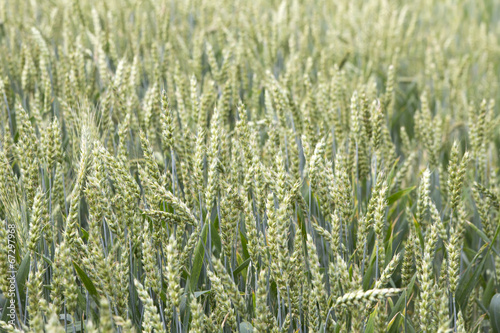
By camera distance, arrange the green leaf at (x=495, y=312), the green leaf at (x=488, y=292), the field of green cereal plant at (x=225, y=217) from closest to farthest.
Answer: the field of green cereal plant at (x=225, y=217), the green leaf at (x=495, y=312), the green leaf at (x=488, y=292)

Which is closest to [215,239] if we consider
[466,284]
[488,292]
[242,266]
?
[242,266]

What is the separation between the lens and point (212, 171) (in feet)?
4.58

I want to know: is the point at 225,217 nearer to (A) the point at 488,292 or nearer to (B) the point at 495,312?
(B) the point at 495,312

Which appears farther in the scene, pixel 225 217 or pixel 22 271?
pixel 22 271

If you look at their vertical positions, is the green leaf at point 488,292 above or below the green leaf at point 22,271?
below

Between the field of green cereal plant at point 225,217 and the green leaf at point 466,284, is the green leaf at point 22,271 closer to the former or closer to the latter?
the field of green cereal plant at point 225,217

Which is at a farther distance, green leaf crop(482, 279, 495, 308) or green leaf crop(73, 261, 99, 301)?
green leaf crop(482, 279, 495, 308)

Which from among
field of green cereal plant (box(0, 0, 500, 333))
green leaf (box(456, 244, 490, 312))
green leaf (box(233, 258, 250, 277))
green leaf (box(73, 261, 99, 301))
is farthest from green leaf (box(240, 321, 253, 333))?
green leaf (box(456, 244, 490, 312))

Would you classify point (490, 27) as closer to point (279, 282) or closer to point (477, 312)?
point (477, 312)

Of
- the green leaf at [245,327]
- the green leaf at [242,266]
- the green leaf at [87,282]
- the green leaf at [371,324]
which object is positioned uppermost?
the green leaf at [87,282]

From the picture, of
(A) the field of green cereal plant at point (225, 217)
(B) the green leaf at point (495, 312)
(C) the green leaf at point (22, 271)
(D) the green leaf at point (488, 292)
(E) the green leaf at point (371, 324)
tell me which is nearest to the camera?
(A) the field of green cereal plant at point (225, 217)

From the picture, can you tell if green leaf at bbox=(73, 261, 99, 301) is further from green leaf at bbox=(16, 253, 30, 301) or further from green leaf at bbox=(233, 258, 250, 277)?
green leaf at bbox=(233, 258, 250, 277)

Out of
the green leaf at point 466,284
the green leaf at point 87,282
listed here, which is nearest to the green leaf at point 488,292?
the green leaf at point 466,284

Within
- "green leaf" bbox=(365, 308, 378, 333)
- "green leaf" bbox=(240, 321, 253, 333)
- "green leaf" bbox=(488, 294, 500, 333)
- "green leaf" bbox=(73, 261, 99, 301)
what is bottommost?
"green leaf" bbox=(488, 294, 500, 333)
